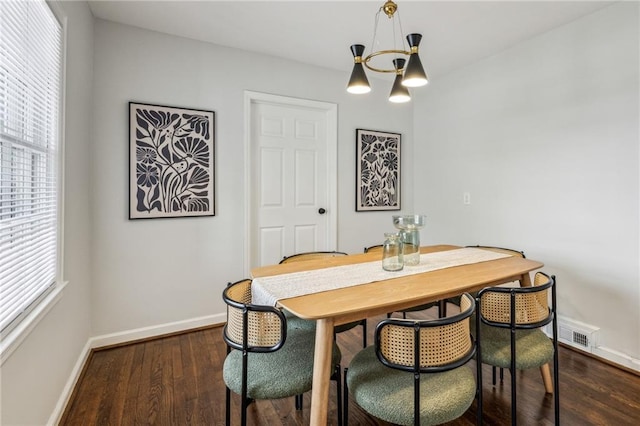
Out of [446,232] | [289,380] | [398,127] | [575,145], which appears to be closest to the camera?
[289,380]

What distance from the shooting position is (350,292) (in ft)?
4.78

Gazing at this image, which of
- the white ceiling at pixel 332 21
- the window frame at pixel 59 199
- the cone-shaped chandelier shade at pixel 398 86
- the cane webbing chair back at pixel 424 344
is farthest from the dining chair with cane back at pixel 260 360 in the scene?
the white ceiling at pixel 332 21

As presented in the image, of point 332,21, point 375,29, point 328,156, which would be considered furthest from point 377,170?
point 332,21

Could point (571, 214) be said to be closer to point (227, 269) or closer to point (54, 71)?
point (227, 269)

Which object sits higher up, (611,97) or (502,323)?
(611,97)

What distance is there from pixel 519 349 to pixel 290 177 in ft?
7.57

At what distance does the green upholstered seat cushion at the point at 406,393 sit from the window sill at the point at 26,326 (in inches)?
48.8

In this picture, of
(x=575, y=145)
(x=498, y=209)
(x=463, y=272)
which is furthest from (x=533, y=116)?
(x=463, y=272)

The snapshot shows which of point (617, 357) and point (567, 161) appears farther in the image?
point (567, 161)

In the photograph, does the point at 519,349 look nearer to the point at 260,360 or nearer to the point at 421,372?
the point at 421,372

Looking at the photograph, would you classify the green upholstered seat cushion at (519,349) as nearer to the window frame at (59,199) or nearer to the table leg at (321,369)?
the table leg at (321,369)

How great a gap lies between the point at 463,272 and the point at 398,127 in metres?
2.44

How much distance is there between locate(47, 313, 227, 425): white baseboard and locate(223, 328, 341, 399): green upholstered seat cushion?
41.1 inches

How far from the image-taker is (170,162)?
2.65 meters
